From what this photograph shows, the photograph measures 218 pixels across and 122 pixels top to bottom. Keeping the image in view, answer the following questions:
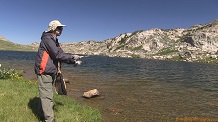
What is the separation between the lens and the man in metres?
9.44

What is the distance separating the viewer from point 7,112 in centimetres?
1149

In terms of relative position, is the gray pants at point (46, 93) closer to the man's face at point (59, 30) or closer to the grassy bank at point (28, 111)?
the grassy bank at point (28, 111)

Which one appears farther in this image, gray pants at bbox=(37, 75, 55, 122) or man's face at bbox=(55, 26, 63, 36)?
man's face at bbox=(55, 26, 63, 36)

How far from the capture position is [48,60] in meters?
9.51

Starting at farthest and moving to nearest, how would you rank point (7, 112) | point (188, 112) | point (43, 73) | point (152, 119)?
point (188, 112)
point (152, 119)
point (7, 112)
point (43, 73)

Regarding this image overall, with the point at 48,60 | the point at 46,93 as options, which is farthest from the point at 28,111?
the point at 48,60

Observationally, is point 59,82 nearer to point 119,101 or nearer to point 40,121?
point 40,121

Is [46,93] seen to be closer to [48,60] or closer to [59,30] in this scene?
[48,60]

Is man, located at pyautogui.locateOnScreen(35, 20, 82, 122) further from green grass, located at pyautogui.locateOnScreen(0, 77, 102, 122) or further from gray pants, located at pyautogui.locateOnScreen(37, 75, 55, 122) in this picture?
green grass, located at pyautogui.locateOnScreen(0, 77, 102, 122)

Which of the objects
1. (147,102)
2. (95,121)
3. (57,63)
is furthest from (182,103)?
(57,63)

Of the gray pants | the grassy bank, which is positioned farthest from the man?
the grassy bank

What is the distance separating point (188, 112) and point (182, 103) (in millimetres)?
A: 3445

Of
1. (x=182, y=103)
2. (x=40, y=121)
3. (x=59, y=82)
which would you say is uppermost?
(x=59, y=82)

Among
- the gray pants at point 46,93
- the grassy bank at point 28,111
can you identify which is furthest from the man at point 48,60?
the grassy bank at point 28,111
